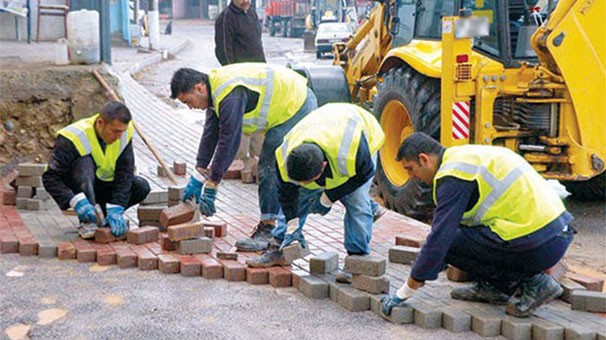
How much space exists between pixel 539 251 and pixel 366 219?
117 centimetres

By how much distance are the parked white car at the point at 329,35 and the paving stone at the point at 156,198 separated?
19.6m

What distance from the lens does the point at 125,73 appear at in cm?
1527

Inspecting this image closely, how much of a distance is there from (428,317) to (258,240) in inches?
67.6

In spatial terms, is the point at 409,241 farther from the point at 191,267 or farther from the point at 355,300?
the point at 191,267

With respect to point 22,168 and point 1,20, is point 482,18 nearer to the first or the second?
point 22,168

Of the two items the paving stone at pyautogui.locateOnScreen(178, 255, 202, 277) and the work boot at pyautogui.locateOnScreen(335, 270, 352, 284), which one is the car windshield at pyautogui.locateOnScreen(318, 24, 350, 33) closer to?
the paving stone at pyautogui.locateOnScreen(178, 255, 202, 277)

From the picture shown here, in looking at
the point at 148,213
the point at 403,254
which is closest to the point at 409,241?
the point at 403,254

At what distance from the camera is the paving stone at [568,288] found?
5082 millimetres

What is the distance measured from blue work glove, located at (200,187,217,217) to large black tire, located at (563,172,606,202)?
Result: 4.25 meters

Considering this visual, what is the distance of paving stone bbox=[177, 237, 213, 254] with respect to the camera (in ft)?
19.5

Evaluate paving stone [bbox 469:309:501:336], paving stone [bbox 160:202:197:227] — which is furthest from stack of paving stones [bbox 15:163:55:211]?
paving stone [bbox 469:309:501:336]

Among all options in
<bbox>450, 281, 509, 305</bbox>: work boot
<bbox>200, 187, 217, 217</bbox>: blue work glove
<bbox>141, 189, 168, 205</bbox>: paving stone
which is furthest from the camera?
<bbox>141, 189, 168, 205</bbox>: paving stone

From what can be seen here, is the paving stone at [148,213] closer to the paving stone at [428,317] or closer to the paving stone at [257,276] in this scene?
the paving stone at [257,276]

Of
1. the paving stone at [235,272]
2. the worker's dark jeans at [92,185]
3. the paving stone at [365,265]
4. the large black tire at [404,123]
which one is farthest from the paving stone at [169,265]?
the large black tire at [404,123]
